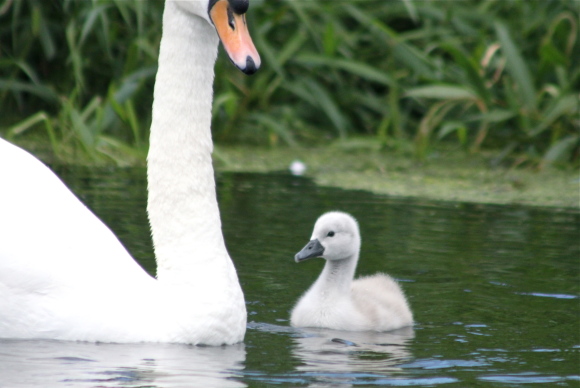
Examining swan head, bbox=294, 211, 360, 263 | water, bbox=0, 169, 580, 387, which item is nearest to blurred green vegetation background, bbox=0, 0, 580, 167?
water, bbox=0, 169, 580, 387

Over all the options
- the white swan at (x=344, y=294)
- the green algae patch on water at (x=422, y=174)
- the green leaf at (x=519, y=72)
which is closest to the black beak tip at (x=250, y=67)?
the white swan at (x=344, y=294)

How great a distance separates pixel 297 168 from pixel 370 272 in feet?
8.56

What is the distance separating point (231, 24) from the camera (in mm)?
3865

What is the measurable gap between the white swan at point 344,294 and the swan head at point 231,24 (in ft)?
4.04

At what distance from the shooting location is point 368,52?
9.16 m

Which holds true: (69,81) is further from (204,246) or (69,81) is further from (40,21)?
(204,246)

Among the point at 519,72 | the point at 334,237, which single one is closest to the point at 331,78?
the point at 519,72

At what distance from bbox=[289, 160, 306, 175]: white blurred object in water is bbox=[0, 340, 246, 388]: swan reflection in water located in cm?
405

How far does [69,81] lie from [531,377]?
18.5ft

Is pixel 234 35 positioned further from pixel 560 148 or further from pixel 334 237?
pixel 560 148

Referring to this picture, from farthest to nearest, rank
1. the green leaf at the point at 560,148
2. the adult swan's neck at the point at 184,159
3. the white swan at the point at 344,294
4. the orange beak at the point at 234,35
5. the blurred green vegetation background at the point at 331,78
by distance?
the blurred green vegetation background at the point at 331,78
the green leaf at the point at 560,148
the white swan at the point at 344,294
the adult swan's neck at the point at 184,159
the orange beak at the point at 234,35

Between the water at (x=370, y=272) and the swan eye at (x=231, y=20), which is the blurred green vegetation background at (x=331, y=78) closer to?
the water at (x=370, y=272)

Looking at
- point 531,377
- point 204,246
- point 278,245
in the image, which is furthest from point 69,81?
point 531,377

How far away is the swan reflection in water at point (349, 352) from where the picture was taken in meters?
3.75
